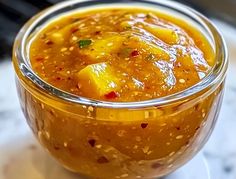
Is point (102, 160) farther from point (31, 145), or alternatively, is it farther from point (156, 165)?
point (31, 145)

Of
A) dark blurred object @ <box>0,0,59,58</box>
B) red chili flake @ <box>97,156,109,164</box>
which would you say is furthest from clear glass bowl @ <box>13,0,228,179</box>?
dark blurred object @ <box>0,0,59,58</box>

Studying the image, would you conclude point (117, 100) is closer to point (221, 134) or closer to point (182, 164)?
point (182, 164)

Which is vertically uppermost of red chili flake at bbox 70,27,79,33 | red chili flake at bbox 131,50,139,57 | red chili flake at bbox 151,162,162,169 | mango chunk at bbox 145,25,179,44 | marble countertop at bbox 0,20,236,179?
red chili flake at bbox 131,50,139,57

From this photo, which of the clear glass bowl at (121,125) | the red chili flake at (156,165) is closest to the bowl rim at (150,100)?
the clear glass bowl at (121,125)

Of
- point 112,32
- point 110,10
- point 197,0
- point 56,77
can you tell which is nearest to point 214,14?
point 197,0

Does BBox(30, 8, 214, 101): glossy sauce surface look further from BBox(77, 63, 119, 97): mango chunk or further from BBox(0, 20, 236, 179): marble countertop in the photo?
BBox(0, 20, 236, 179): marble countertop

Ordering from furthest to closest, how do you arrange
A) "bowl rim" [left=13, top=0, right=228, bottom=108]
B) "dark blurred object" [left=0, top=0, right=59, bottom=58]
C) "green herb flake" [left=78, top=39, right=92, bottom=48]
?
1. "dark blurred object" [left=0, top=0, right=59, bottom=58]
2. "green herb flake" [left=78, top=39, right=92, bottom=48]
3. "bowl rim" [left=13, top=0, right=228, bottom=108]
